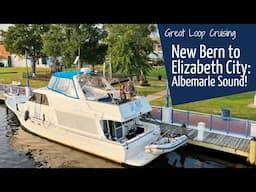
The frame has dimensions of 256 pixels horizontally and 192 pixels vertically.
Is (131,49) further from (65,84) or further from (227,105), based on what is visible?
(65,84)

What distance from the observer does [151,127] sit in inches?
478

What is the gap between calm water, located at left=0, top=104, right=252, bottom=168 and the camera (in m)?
11.2

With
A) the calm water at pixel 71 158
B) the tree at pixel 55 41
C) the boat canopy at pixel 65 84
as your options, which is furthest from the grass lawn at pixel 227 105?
the tree at pixel 55 41

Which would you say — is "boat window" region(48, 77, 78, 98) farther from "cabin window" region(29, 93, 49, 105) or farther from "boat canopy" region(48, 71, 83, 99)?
"cabin window" region(29, 93, 49, 105)

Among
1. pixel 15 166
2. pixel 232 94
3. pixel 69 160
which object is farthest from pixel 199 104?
pixel 15 166

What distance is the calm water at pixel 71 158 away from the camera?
1125cm

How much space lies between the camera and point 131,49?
71.0 feet

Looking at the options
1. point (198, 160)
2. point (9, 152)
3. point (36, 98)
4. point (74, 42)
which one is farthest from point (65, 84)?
point (74, 42)

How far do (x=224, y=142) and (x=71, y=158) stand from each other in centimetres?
542

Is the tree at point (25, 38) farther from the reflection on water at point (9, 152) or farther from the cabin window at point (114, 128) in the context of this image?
the cabin window at point (114, 128)

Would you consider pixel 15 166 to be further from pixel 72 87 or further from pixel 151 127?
pixel 151 127

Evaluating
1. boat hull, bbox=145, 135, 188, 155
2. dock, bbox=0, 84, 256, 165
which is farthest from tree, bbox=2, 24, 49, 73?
boat hull, bbox=145, 135, 188, 155

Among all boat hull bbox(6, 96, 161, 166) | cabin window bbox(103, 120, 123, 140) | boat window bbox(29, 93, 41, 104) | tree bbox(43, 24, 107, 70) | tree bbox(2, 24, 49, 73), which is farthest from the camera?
tree bbox(2, 24, 49, 73)

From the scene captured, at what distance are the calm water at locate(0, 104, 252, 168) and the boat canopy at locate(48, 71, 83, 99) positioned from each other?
6.96 ft
